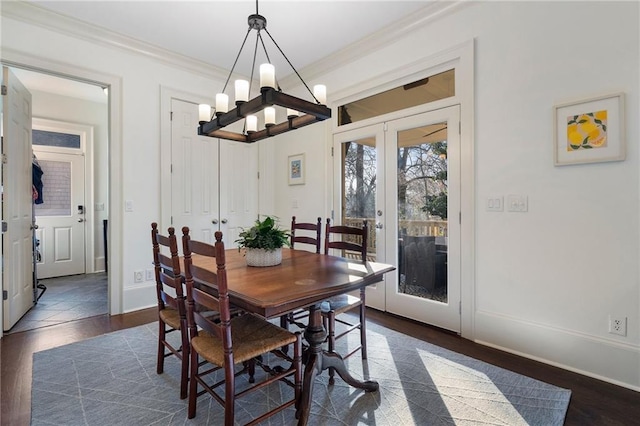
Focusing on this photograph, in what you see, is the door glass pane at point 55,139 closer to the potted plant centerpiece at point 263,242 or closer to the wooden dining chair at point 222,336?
the potted plant centerpiece at point 263,242

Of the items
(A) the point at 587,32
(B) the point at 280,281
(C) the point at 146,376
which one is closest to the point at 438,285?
(B) the point at 280,281

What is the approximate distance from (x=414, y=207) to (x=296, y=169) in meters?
1.78

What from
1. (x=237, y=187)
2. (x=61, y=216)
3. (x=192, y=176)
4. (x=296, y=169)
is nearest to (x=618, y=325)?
(x=296, y=169)

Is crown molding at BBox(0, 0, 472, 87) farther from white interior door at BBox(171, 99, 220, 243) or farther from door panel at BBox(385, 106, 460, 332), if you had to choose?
door panel at BBox(385, 106, 460, 332)

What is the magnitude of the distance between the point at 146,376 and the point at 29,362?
947mm

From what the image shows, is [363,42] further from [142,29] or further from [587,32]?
[142,29]

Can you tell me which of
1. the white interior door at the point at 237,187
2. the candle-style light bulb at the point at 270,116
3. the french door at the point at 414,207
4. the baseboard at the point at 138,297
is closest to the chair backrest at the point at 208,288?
the candle-style light bulb at the point at 270,116

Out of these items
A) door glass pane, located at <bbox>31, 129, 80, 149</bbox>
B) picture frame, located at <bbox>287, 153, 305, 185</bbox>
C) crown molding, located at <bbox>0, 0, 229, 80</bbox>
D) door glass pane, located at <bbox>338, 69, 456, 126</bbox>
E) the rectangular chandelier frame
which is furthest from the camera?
door glass pane, located at <bbox>31, 129, 80, 149</bbox>

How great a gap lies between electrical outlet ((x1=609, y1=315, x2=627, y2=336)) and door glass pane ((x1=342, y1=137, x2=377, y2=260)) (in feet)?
6.10

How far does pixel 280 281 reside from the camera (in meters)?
1.58

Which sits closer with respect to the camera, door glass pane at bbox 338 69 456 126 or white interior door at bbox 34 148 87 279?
door glass pane at bbox 338 69 456 126

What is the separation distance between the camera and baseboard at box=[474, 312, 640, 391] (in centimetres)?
189

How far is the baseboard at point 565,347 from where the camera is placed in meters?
1.89

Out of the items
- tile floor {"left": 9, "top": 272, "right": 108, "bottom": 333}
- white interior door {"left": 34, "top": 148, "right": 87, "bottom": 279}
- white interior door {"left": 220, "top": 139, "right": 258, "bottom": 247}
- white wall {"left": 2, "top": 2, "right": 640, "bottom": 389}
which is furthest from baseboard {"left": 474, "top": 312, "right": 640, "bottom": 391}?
white interior door {"left": 34, "top": 148, "right": 87, "bottom": 279}
